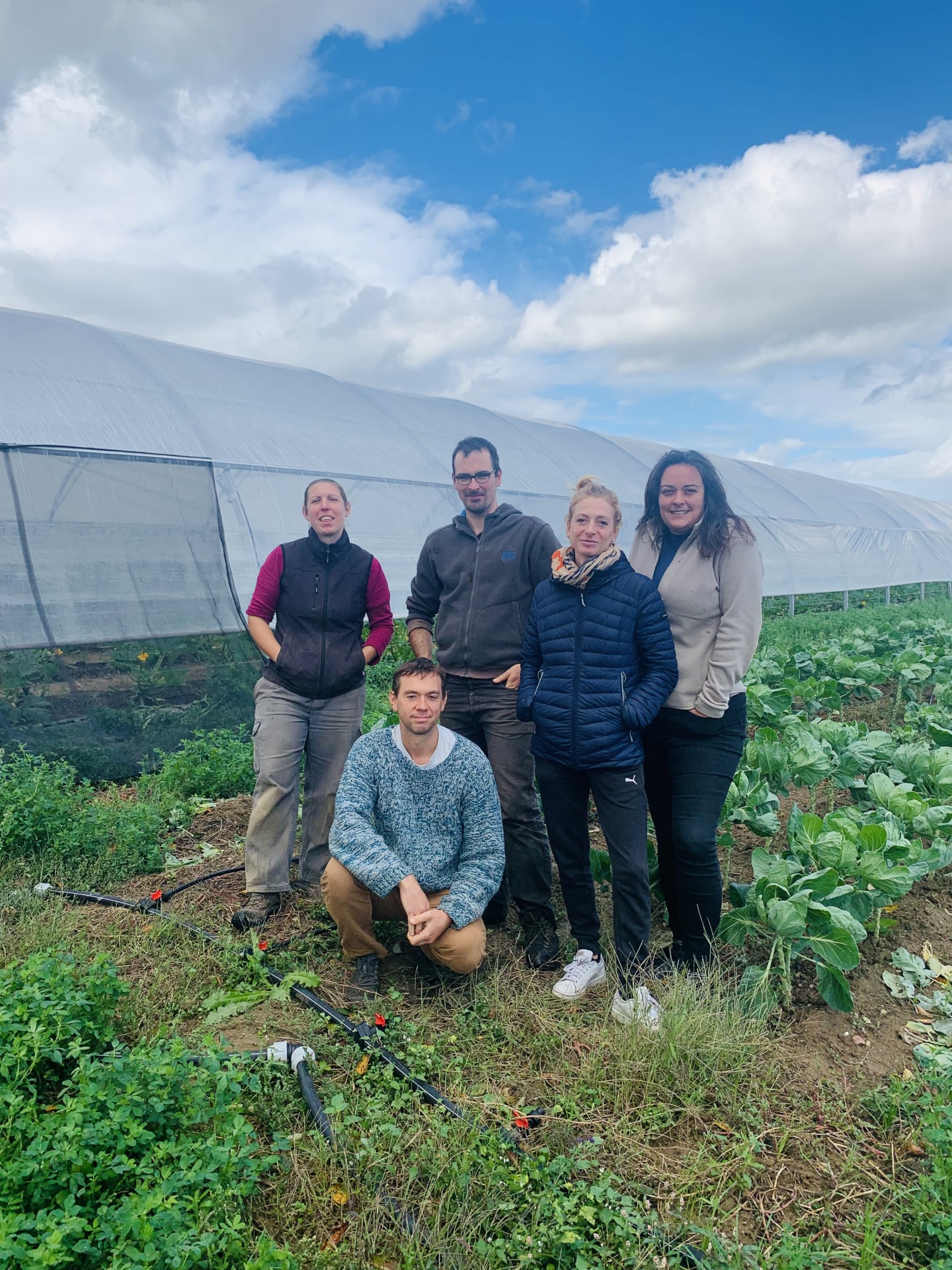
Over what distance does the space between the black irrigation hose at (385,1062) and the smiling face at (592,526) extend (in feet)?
5.32

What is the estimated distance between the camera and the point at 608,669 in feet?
9.24

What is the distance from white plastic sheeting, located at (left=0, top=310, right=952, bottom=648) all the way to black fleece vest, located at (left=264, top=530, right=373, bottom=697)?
2.48 m

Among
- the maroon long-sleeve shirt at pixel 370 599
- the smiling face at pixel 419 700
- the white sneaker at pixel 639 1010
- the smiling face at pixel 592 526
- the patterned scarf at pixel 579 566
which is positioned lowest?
the white sneaker at pixel 639 1010

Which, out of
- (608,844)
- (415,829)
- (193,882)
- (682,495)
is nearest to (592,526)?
(682,495)

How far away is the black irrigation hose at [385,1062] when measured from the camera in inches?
74.4

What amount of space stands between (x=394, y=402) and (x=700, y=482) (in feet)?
23.0

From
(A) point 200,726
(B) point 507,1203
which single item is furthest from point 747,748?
(A) point 200,726

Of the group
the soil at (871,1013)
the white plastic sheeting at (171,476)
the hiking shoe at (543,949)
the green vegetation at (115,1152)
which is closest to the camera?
the green vegetation at (115,1152)

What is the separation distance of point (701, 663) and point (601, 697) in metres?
0.36

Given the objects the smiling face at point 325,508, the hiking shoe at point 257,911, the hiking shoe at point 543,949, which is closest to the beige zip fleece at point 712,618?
the hiking shoe at point 543,949

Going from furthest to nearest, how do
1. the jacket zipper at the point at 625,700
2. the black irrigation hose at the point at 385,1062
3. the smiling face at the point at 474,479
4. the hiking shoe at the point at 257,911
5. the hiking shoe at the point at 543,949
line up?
the hiking shoe at the point at 257,911, the smiling face at the point at 474,479, the hiking shoe at the point at 543,949, the jacket zipper at the point at 625,700, the black irrigation hose at the point at 385,1062

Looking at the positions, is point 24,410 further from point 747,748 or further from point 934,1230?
point 934,1230

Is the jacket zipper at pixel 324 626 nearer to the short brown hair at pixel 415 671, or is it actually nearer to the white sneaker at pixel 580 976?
the short brown hair at pixel 415 671

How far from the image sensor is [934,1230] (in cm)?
188
